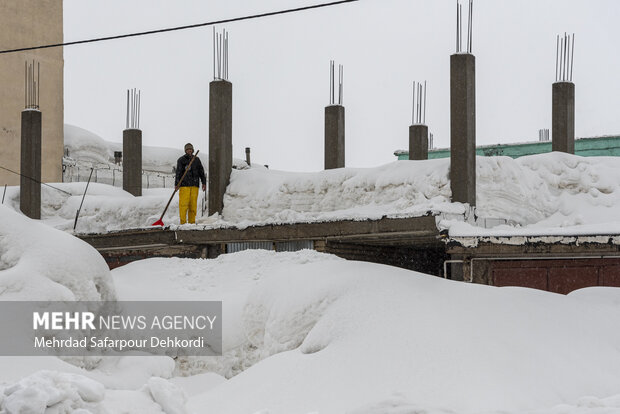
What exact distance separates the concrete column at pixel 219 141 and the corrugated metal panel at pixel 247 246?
252cm

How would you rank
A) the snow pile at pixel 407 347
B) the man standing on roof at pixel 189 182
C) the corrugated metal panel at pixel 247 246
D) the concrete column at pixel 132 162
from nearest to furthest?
the snow pile at pixel 407 347
the corrugated metal panel at pixel 247 246
the man standing on roof at pixel 189 182
the concrete column at pixel 132 162

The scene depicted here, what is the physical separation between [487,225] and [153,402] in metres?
8.74

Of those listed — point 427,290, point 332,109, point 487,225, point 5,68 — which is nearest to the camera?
point 427,290

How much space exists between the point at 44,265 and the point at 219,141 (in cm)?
805

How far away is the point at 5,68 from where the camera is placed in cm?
2934

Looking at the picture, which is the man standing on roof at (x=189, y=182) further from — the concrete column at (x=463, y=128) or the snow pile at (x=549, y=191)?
the snow pile at (x=549, y=191)

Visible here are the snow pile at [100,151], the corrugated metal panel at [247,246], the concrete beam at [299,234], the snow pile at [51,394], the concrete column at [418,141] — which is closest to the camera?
the snow pile at [51,394]

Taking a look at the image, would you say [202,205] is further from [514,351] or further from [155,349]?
[514,351]

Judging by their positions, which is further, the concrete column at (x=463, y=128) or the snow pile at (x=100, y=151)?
the snow pile at (x=100, y=151)

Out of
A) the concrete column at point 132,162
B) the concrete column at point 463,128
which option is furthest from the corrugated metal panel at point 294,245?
the concrete column at point 132,162

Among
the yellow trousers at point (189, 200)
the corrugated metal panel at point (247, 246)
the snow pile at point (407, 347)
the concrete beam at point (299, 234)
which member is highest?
the yellow trousers at point (189, 200)

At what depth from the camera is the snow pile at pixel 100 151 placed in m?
34.4

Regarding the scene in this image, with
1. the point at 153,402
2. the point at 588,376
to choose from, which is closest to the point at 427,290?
the point at 588,376

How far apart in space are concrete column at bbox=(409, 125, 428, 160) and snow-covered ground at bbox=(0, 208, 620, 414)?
11.1 metres
